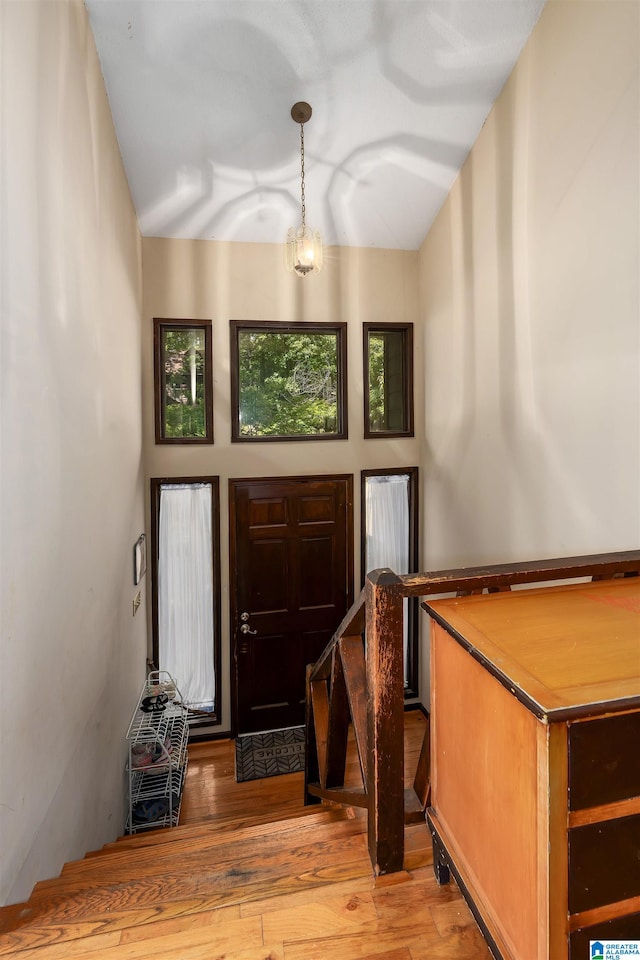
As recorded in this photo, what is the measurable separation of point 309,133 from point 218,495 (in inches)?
98.7

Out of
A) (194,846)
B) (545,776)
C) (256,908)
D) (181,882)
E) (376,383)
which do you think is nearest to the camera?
(545,776)

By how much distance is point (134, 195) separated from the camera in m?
3.21

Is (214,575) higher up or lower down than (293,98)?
lower down

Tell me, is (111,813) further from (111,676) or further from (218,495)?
(218,495)

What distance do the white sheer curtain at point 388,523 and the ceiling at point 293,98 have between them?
2.15m

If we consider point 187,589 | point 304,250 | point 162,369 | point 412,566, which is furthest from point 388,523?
point 304,250

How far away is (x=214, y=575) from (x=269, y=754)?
Answer: 144 centimetres

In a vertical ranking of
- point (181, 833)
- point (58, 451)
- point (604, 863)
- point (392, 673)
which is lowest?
point (181, 833)

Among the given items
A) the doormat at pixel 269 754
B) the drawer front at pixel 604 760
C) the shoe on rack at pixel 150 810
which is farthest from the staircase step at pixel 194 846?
the doormat at pixel 269 754

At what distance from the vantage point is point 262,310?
3865 millimetres

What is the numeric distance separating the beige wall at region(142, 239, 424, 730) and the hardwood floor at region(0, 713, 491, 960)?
8.15ft

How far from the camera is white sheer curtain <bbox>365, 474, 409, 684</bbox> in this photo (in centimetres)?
420

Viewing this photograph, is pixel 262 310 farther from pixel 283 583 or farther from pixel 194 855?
pixel 194 855

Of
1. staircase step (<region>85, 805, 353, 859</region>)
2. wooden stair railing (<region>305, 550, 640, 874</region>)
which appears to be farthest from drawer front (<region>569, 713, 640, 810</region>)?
staircase step (<region>85, 805, 353, 859</region>)
